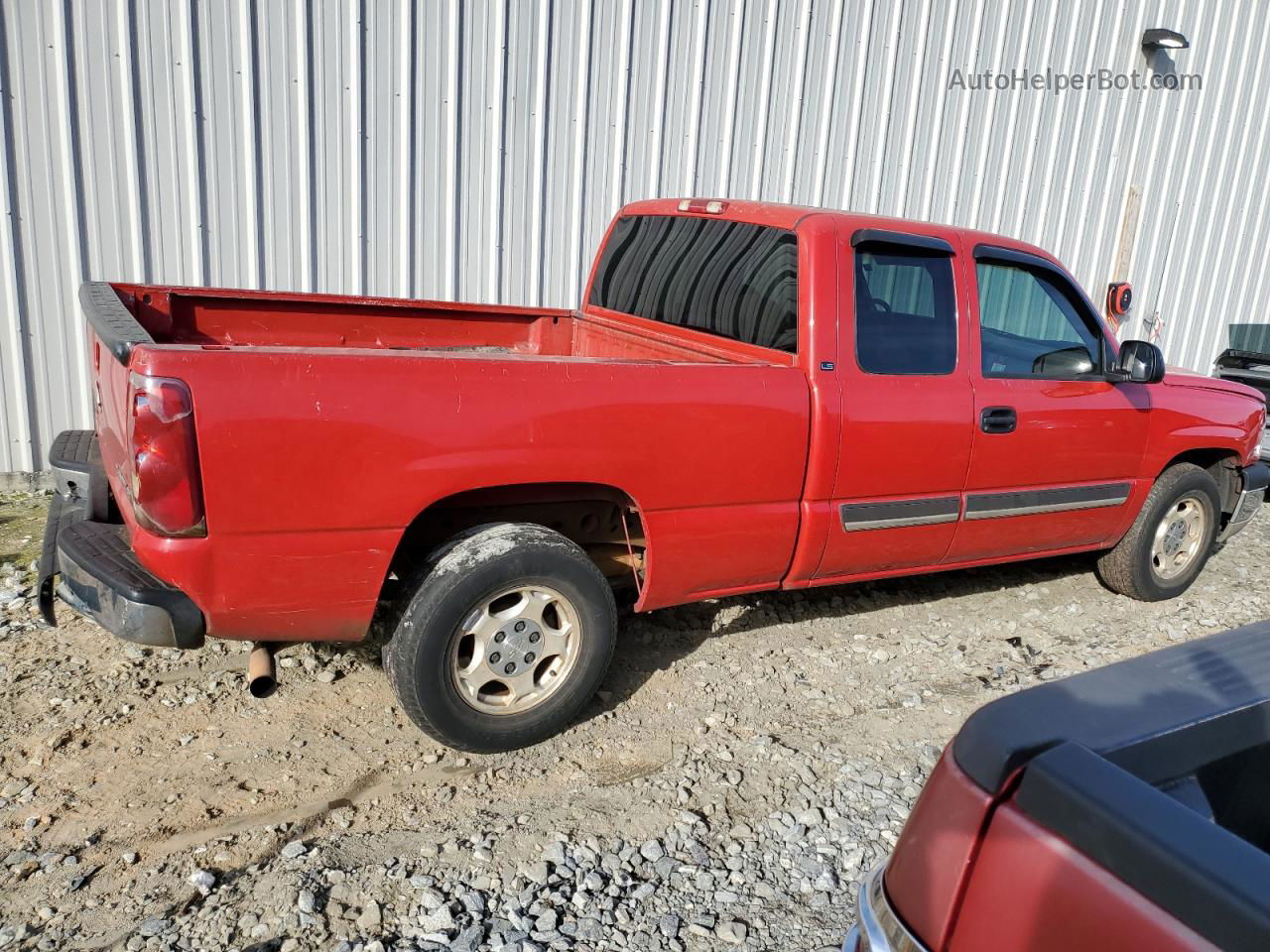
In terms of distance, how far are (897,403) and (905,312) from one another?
0.40m

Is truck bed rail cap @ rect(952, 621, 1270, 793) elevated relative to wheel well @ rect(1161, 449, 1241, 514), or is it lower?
elevated

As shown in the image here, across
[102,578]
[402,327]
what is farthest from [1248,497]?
[102,578]

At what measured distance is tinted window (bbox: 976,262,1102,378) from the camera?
13.4 feet

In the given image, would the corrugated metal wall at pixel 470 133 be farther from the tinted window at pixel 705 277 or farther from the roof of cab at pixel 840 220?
the roof of cab at pixel 840 220

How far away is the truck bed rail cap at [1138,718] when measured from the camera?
130 centimetres

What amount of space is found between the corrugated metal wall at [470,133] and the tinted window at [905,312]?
3.66 meters

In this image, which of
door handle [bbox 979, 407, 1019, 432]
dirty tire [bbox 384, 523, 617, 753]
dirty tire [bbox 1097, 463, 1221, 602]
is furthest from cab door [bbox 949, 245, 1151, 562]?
dirty tire [bbox 384, 523, 617, 753]

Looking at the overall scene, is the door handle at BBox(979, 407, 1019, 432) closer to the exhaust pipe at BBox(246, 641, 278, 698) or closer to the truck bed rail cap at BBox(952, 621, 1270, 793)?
the truck bed rail cap at BBox(952, 621, 1270, 793)

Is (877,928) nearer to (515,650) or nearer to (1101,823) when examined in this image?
(1101,823)

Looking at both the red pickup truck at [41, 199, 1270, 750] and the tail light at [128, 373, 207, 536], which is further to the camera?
the red pickup truck at [41, 199, 1270, 750]

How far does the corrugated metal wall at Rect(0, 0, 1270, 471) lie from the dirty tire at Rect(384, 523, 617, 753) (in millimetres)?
3871

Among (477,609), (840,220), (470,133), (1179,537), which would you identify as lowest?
(1179,537)

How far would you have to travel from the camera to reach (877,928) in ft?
4.61
